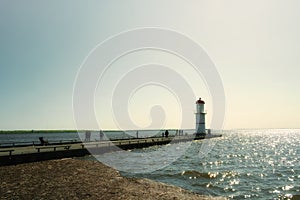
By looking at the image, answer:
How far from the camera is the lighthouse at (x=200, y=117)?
8738 centimetres

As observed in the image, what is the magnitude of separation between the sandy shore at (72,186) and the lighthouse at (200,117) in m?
66.2

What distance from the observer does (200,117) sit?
289ft

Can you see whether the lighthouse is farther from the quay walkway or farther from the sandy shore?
the sandy shore

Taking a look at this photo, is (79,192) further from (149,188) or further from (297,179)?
(297,179)

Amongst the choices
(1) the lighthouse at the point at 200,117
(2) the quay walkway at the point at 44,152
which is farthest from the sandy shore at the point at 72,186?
(1) the lighthouse at the point at 200,117

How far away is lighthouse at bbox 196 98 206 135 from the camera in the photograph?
87375 millimetres

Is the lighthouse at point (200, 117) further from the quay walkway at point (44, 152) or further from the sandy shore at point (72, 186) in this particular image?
the sandy shore at point (72, 186)

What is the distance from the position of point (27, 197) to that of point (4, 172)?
26.3 ft

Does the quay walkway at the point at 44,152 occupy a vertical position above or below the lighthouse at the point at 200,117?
below

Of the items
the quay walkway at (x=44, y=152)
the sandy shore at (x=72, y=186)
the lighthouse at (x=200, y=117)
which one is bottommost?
the sandy shore at (x=72, y=186)

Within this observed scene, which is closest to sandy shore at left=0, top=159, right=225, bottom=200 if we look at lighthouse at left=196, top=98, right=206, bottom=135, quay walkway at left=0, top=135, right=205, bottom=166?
quay walkway at left=0, top=135, right=205, bottom=166

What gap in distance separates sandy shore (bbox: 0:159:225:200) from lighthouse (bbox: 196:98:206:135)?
66152 millimetres

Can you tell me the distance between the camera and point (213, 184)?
75.3 feet

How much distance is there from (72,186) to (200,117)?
7276 cm
